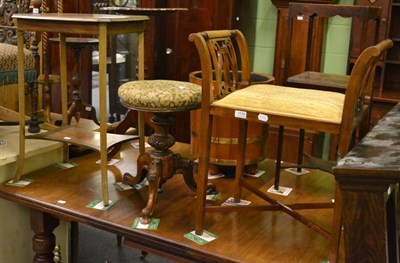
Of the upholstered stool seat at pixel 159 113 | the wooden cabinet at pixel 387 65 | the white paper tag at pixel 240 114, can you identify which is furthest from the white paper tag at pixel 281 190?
the wooden cabinet at pixel 387 65

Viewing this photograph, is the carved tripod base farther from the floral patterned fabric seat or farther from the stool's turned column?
the floral patterned fabric seat

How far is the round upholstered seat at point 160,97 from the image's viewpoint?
202 cm

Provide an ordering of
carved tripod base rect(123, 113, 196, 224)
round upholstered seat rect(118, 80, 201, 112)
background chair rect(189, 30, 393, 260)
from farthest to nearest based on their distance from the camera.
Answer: carved tripod base rect(123, 113, 196, 224) < round upholstered seat rect(118, 80, 201, 112) < background chair rect(189, 30, 393, 260)

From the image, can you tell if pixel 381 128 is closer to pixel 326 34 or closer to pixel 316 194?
pixel 316 194

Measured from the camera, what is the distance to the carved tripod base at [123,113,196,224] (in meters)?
2.13

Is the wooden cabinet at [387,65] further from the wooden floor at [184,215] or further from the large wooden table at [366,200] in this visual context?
the large wooden table at [366,200]

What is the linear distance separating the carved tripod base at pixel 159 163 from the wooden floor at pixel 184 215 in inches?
3.7

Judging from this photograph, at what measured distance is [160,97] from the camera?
2.01 metres

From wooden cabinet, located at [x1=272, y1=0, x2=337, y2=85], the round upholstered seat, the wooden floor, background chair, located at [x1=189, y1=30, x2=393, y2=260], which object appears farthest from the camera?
wooden cabinet, located at [x1=272, y1=0, x2=337, y2=85]

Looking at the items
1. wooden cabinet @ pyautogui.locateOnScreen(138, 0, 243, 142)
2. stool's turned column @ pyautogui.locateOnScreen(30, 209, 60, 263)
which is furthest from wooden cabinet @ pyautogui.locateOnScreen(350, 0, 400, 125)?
stool's turned column @ pyautogui.locateOnScreen(30, 209, 60, 263)

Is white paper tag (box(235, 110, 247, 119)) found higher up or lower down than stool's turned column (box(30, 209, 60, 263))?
higher up

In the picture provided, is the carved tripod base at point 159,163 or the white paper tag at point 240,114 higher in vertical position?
the white paper tag at point 240,114

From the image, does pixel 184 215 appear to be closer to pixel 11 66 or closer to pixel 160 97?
pixel 160 97

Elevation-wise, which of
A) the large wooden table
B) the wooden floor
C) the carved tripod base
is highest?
the large wooden table
